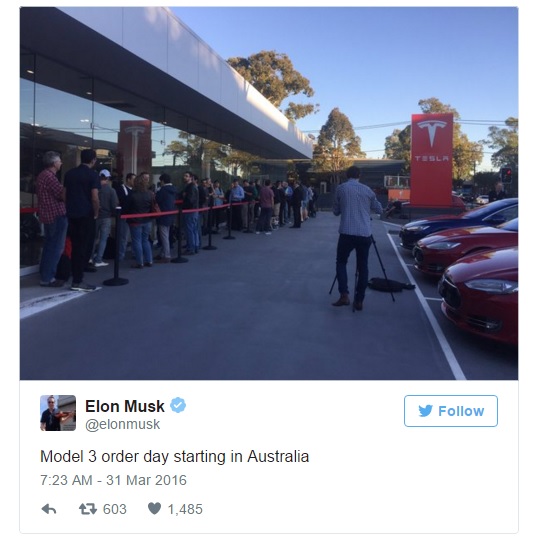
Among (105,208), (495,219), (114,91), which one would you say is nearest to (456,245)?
(495,219)

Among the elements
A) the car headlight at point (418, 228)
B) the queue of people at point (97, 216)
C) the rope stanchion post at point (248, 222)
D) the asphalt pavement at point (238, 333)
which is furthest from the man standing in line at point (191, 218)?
the rope stanchion post at point (248, 222)

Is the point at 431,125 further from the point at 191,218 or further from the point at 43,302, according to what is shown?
the point at 43,302

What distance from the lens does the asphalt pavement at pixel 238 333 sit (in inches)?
174

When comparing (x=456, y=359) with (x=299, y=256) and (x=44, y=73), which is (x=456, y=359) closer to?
(x=299, y=256)

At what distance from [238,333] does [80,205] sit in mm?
3106

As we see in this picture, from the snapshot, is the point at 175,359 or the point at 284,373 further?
the point at 175,359

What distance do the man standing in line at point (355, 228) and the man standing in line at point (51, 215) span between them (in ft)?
11.5

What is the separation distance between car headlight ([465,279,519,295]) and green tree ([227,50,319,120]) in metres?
36.8
